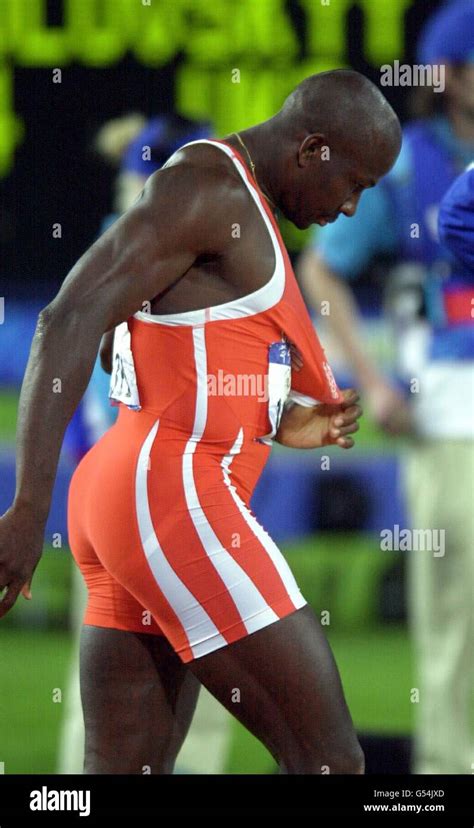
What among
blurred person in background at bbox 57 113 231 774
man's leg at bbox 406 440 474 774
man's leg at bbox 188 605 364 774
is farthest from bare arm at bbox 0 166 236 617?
man's leg at bbox 406 440 474 774

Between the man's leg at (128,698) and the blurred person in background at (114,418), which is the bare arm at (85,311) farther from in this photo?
the blurred person in background at (114,418)

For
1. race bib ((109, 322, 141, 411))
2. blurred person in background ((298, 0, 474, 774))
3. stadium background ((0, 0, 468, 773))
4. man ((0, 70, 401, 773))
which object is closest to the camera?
man ((0, 70, 401, 773))

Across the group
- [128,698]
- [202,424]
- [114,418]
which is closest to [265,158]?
[202,424]

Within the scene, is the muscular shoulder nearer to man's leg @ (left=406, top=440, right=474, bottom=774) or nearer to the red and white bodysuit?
the red and white bodysuit

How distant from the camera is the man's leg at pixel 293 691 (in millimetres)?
2441

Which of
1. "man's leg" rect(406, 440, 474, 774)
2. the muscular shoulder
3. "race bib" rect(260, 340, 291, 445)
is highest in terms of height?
the muscular shoulder

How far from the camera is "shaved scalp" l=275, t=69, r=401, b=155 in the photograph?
257 centimetres

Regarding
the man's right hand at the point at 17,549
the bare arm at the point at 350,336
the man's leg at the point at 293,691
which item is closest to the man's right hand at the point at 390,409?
the bare arm at the point at 350,336

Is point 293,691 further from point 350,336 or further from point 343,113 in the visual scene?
point 350,336

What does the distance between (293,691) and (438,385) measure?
1.69 m

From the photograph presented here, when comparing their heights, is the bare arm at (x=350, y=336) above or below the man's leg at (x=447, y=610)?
above

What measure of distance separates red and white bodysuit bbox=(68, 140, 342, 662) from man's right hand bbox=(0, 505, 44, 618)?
0.26 meters

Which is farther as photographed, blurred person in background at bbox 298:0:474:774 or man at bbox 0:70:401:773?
blurred person in background at bbox 298:0:474:774

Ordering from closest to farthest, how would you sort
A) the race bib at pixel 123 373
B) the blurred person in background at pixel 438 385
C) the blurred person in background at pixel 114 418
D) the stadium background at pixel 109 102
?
the race bib at pixel 123 373 → the blurred person in background at pixel 114 418 → the blurred person in background at pixel 438 385 → the stadium background at pixel 109 102
